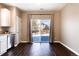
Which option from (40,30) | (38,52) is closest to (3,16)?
(38,52)

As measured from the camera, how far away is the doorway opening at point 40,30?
807 cm

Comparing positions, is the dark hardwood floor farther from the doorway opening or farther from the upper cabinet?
the doorway opening

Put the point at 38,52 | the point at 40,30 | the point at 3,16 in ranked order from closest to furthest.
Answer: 1. the point at 38,52
2. the point at 3,16
3. the point at 40,30

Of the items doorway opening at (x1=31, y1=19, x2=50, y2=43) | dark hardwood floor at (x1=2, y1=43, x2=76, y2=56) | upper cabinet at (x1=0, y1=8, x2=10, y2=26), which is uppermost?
upper cabinet at (x1=0, y1=8, x2=10, y2=26)

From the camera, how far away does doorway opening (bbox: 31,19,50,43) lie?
8070 mm

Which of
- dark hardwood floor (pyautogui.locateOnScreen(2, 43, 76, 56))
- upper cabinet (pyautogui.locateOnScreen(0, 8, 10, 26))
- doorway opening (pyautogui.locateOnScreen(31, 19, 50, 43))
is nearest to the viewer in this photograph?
dark hardwood floor (pyautogui.locateOnScreen(2, 43, 76, 56))

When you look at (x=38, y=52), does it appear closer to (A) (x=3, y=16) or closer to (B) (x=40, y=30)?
(A) (x=3, y=16)

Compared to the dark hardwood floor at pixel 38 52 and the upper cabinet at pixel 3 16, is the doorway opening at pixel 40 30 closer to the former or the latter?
the dark hardwood floor at pixel 38 52

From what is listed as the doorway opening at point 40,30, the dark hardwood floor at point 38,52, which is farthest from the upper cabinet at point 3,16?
the doorway opening at point 40,30

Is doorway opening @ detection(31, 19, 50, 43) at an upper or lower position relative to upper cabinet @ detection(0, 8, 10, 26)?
lower

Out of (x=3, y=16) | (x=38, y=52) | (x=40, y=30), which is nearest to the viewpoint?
(x=38, y=52)

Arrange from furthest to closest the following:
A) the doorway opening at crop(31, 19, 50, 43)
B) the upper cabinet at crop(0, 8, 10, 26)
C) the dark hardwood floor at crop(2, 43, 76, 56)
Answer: the doorway opening at crop(31, 19, 50, 43), the upper cabinet at crop(0, 8, 10, 26), the dark hardwood floor at crop(2, 43, 76, 56)

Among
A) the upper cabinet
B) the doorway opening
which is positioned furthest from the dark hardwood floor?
the doorway opening

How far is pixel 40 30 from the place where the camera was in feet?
26.6
